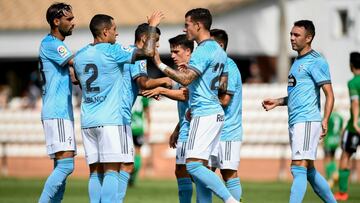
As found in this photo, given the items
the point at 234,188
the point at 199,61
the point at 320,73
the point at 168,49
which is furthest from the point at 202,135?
the point at 168,49

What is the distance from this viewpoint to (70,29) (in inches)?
706

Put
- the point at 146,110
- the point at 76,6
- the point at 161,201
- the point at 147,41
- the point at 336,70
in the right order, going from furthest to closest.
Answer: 1. the point at 76,6
2. the point at 336,70
3. the point at 146,110
4. the point at 161,201
5. the point at 147,41

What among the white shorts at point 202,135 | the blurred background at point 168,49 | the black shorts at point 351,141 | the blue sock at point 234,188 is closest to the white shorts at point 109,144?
the white shorts at point 202,135

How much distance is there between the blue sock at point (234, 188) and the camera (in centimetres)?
1780

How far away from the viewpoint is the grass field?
22.4 m

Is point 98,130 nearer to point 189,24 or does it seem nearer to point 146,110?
point 189,24

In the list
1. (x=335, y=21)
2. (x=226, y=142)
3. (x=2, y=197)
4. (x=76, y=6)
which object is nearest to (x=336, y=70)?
(x=335, y=21)

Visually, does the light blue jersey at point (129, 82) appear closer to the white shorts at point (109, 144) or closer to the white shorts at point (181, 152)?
the white shorts at point (109, 144)

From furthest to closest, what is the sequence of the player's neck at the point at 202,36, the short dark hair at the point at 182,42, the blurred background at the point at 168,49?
the blurred background at the point at 168,49
the short dark hair at the point at 182,42
the player's neck at the point at 202,36

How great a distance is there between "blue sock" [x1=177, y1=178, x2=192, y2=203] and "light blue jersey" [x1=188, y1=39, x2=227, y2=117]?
1.40 meters

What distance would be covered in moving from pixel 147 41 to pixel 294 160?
279 centimetres

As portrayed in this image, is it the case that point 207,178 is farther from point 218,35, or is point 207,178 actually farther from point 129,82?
point 218,35

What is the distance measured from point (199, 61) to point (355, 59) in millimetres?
6610

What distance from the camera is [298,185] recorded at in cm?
1738
